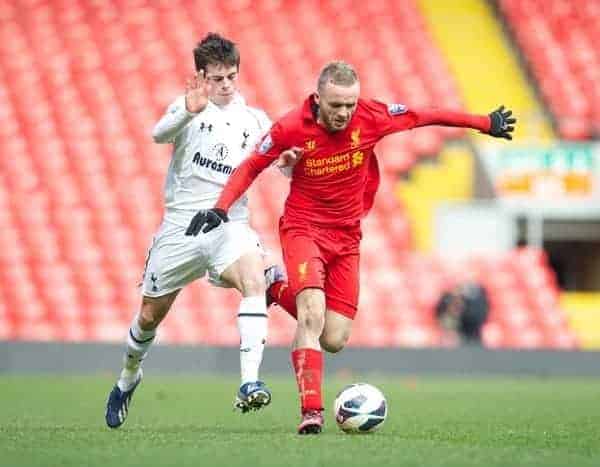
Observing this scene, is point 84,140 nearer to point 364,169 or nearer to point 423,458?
point 364,169

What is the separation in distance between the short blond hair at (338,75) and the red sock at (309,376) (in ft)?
4.68

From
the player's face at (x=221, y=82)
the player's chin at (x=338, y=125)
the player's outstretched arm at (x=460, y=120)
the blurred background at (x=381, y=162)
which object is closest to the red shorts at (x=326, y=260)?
the player's chin at (x=338, y=125)

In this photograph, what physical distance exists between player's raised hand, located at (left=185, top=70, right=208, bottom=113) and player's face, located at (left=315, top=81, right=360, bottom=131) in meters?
0.67

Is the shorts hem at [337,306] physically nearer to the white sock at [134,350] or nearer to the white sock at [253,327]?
the white sock at [253,327]

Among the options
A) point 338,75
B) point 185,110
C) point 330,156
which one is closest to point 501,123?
point 330,156

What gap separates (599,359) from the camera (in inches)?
745

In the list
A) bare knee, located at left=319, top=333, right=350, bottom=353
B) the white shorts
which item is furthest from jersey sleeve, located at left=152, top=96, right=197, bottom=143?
bare knee, located at left=319, top=333, right=350, bottom=353

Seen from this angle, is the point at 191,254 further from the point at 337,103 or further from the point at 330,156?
the point at 337,103

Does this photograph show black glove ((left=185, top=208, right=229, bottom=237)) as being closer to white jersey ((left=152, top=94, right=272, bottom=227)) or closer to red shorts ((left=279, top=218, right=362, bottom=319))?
red shorts ((left=279, top=218, right=362, bottom=319))

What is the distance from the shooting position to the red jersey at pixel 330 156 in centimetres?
816

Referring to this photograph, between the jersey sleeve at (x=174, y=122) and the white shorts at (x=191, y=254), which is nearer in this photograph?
the jersey sleeve at (x=174, y=122)

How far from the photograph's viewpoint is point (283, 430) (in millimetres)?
8516

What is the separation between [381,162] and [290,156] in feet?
44.3

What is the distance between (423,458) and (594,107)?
17.3m
